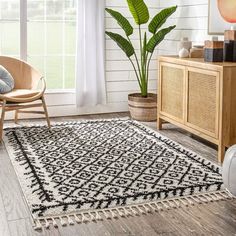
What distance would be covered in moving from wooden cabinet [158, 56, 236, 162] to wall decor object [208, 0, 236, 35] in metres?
0.59

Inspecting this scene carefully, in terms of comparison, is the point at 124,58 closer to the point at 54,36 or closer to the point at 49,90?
the point at 54,36

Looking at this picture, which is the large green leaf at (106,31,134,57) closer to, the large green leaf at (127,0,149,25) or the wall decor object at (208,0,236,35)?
the large green leaf at (127,0,149,25)

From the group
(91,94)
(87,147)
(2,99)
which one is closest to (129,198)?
(87,147)

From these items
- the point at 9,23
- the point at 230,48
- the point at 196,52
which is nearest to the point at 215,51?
the point at 230,48

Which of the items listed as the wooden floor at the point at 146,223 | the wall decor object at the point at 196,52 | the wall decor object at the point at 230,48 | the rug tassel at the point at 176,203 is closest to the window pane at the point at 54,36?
the wall decor object at the point at 196,52

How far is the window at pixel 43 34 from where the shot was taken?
5059 mm

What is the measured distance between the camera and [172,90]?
4.30 meters

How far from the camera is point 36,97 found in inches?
166

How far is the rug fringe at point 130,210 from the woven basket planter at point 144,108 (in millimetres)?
2254

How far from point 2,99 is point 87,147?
921 mm

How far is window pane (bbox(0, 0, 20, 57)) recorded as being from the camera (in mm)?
5039

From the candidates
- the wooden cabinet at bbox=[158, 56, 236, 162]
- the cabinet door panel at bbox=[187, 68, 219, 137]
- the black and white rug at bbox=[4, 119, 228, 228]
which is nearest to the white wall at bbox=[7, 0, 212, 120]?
the wooden cabinet at bbox=[158, 56, 236, 162]

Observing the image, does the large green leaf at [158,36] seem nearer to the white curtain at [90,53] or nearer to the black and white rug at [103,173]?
the white curtain at [90,53]

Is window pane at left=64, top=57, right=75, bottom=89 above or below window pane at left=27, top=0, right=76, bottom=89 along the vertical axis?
below
